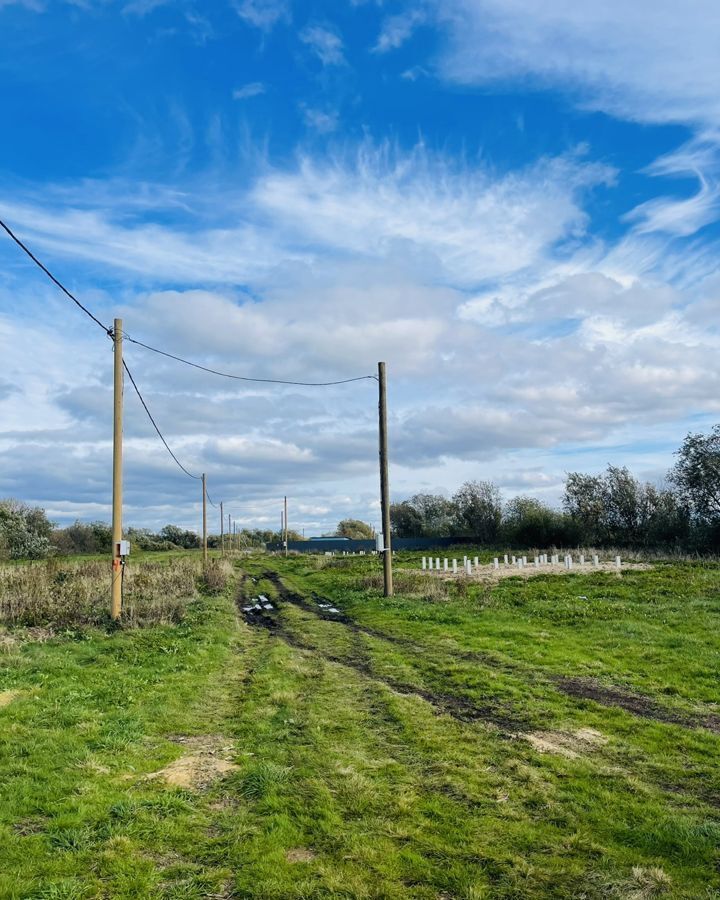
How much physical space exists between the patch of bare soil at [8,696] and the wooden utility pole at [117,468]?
5948 millimetres

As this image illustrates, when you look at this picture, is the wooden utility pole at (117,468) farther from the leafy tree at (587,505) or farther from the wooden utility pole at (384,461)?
the leafy tree at (587,505)

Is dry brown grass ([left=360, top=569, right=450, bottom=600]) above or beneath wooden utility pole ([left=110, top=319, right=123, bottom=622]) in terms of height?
beneath

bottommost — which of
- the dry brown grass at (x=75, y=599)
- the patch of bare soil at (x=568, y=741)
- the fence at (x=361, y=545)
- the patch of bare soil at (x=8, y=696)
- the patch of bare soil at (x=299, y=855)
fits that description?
the fence at (x=361, y=545)

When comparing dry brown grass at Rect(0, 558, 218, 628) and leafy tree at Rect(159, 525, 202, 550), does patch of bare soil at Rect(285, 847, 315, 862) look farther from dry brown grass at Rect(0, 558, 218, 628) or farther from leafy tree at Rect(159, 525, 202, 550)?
leafy tree at Rect(159, 525, 202, 550)

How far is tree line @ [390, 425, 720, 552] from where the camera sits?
165 ft

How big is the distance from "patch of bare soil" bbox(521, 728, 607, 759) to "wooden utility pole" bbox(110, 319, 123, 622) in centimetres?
1094

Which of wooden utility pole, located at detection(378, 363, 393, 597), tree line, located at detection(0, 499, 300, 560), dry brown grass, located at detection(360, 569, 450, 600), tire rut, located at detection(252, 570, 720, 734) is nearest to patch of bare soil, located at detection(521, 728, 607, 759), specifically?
tire rut, located at detection(252, 570, 720, 734)

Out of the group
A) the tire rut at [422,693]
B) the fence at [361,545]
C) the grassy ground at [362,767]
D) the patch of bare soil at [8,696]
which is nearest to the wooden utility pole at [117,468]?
the grassy ground at [362,767]

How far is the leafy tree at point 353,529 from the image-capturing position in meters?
113

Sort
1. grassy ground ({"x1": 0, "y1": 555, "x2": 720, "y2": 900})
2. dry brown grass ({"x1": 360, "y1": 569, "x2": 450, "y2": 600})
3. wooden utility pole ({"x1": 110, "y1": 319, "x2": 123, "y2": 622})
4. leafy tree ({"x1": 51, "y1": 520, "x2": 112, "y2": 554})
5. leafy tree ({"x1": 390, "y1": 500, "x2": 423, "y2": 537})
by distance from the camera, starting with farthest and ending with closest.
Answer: leafy tree ({"x1": 390, "y1": 500, "x2": 423, "y2": 537}), leafy tree ({"x1": 51, "y1": 520, "x2": 112, "y2": 554}), dry brown grass ({"x1": 360, "y1": 569, "x2": 450, "y2": 600}), wooden utility pole ({"x1": 110, "y1": 319, "x2": 123, "y2": 622}), grassy ground ({"x1": 0, "y1": 555, "x2": 720, "y2": 900})

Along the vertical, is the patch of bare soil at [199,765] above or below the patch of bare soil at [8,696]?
below

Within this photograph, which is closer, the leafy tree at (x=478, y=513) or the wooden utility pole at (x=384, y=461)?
the wooden utility pole at (x=384, y=461)

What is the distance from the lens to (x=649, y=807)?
5621 millimetres

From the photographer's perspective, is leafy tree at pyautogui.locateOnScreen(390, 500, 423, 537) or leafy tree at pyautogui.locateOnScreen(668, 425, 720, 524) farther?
leafy tree at pyautogui.locateOnScreen(390, 500, 423, 537)
